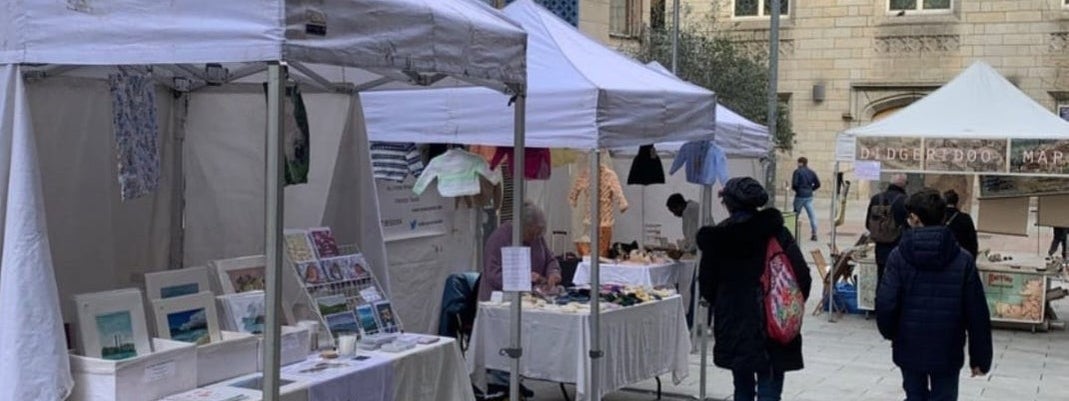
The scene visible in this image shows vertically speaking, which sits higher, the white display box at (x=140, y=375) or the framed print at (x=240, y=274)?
the framed print at (x=240, y=274)

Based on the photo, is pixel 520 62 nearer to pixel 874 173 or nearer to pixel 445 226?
pixel 445 226

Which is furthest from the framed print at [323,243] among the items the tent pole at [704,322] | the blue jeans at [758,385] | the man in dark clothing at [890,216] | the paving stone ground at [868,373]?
the man in dark clothing at [890,216]

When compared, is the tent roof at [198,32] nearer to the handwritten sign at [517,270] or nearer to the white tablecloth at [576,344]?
the handwritten sign at [517,270]

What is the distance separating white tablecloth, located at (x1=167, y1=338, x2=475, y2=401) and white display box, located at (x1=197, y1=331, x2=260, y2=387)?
0.04 metres

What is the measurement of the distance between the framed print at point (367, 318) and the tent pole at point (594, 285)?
1530 mm

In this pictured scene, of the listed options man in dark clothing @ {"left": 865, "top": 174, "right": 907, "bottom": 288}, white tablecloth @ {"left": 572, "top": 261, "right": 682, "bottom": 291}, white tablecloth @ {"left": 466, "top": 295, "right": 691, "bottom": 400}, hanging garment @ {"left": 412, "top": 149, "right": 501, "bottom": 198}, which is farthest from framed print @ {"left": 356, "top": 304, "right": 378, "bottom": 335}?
man in dark clothing @ {"left": 865, "top": 174, "right": 907, "bottom": 288}

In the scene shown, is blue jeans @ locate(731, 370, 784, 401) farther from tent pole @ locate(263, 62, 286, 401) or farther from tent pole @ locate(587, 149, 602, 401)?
tent pole @ locate(263, 62, 286, 401)

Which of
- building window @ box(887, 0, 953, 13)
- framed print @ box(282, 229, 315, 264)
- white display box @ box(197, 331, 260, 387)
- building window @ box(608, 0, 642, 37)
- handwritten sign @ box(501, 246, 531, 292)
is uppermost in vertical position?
building window @ box(887, 0, 953, 13)

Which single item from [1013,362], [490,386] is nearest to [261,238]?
[490,386]

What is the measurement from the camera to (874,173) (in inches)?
459

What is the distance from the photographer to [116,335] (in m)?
3.78

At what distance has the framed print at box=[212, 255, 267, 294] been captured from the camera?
447 cm

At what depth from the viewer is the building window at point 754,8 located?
28.4 m

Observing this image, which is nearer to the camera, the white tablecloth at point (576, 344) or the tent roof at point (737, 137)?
the white tablecloth at point (576, 344)
